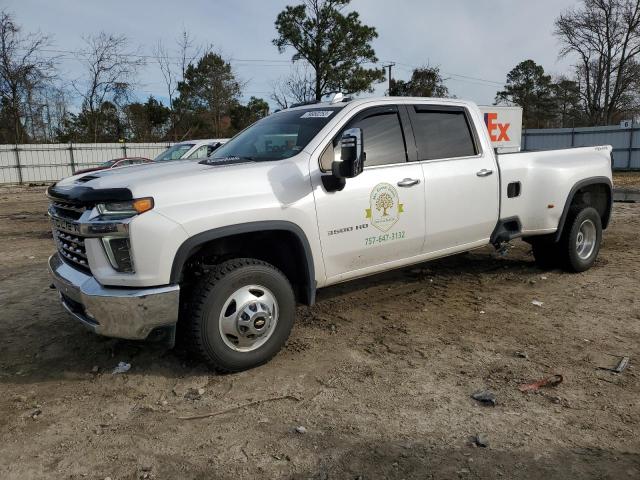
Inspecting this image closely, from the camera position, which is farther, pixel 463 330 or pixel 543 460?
pixel 463 330

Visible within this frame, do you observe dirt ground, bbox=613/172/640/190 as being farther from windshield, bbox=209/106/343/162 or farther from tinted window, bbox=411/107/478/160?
windshield, bbox=209/106/343/162

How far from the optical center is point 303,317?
16.0 feet

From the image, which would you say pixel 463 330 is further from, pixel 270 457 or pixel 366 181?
pixel 270 457

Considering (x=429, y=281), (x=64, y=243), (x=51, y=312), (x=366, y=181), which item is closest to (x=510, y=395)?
(x=366, y=181)

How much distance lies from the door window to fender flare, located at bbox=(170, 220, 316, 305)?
0.87 metres

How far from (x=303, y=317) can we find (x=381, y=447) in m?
2.18

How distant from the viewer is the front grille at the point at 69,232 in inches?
134

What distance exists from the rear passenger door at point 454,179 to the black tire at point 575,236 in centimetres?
131

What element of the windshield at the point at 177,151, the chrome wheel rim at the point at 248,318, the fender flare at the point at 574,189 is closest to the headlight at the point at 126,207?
the chrome wheel rim at the point at 248,318

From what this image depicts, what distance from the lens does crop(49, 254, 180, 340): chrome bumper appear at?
3.19 meters

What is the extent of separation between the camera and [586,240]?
622cm

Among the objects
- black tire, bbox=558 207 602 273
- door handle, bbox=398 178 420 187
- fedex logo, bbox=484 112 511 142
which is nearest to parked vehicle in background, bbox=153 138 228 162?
fedex logo, bbox=484 112 511 142

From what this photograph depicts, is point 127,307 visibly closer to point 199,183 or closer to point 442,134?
point 199,183

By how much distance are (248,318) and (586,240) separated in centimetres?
459
